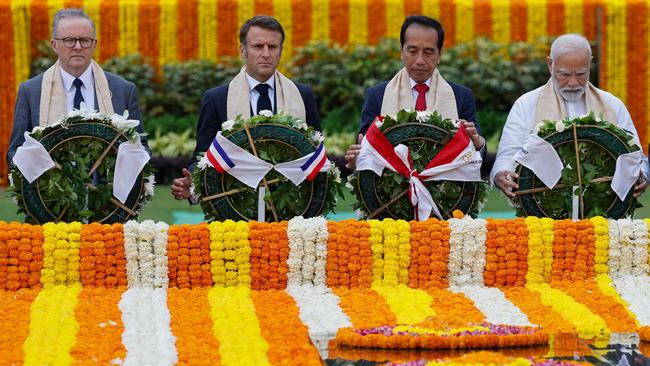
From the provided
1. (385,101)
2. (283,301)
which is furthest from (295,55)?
(283,301)

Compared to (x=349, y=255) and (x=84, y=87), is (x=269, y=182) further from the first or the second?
(x=84, y=87)

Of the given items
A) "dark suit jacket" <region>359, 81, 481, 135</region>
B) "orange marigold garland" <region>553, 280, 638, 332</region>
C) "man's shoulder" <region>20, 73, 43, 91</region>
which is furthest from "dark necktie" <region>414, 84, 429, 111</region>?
"man's shoulder" <region>20, 73, 43, 91</region>

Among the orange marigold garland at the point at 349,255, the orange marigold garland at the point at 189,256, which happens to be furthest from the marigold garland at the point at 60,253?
the orange marigold garland at the point at 349,255

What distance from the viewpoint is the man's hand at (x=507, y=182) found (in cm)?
692

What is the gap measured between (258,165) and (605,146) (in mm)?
1937

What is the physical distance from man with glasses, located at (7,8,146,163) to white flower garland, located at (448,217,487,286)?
6.41ft

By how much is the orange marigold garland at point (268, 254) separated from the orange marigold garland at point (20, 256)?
1130 mm

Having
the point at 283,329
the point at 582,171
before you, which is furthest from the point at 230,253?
the point at 582,171

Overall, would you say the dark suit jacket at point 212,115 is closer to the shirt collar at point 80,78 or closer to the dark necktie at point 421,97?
the shirt collar at point 80,78

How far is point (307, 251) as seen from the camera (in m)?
6.67

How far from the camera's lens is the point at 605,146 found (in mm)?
6902

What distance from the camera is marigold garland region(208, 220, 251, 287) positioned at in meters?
6.60

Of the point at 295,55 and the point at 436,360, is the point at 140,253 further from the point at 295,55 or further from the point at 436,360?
the point at 295,55

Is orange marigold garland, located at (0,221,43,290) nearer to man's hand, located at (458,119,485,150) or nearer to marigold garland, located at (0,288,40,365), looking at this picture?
marigold garland, located at (0,288,40,365)
